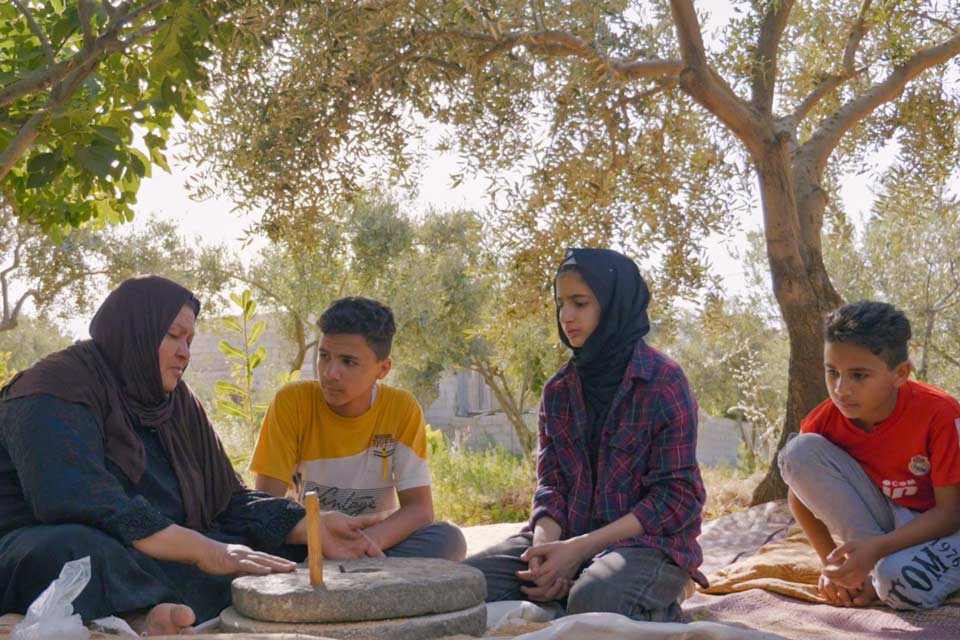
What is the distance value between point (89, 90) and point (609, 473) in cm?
252

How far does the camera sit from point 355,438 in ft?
14.1

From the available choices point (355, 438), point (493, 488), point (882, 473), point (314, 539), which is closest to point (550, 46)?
point (355, 438)

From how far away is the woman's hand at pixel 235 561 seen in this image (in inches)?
124

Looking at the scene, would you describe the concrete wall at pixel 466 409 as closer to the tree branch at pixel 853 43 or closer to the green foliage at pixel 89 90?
the tree branch at pixel 853 43

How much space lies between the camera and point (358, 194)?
5.45m

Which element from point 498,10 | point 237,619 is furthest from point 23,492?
point 498,10

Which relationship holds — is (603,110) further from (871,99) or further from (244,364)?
(244,364)

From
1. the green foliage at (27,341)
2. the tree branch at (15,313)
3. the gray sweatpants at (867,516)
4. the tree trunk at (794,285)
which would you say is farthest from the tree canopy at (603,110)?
the green foliage at (27,341)

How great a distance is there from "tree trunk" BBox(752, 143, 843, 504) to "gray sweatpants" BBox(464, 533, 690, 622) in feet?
10.3

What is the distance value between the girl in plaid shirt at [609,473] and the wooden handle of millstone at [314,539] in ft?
3.50

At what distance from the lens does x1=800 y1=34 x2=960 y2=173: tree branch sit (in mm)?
6504

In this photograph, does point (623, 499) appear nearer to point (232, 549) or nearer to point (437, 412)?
point (232, 549)

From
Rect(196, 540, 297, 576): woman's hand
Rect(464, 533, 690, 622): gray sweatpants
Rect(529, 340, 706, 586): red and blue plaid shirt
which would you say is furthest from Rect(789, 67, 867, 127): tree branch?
Rect(196, 540, 297, 576): woman's hand

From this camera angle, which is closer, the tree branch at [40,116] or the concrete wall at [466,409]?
the tree branch at [40,116]
